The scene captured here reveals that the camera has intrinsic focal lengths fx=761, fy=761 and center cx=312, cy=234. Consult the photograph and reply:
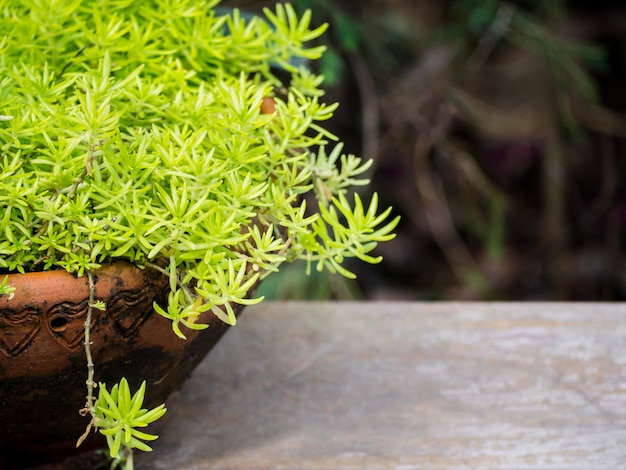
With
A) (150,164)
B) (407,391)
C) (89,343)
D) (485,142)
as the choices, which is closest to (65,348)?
(89,343)

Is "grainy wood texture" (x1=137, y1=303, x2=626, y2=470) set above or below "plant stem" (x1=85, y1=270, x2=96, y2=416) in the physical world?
below

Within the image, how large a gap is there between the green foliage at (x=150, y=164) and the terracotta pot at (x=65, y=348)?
17 mm

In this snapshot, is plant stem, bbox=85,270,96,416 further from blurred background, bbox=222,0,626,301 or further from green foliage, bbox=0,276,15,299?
blurred background, bbox=222,0,626,301

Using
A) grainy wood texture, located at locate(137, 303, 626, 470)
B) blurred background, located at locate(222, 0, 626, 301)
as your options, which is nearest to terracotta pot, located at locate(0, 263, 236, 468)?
grainy wood texture, located at locate(137, 303, 626, 470)

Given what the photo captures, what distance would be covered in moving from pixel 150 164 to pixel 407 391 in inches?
16.5

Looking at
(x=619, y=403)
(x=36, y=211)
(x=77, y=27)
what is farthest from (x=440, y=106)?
(x=36, y=211)

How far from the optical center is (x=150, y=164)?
21.5 inches

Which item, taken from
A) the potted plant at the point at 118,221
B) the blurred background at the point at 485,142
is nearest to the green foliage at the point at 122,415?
the potted plant at the point at 118,221

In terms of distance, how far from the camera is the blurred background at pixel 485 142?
1.61 meters

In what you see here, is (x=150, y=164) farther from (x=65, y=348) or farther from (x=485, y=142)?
(x=485, y=142)

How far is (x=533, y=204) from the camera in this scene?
240cm

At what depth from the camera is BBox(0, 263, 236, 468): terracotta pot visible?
1.70ft

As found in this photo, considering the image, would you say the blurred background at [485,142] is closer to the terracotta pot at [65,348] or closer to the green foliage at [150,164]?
the green foliage at [150,164]

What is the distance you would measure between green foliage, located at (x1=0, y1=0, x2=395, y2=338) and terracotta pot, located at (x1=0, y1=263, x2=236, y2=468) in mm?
17
